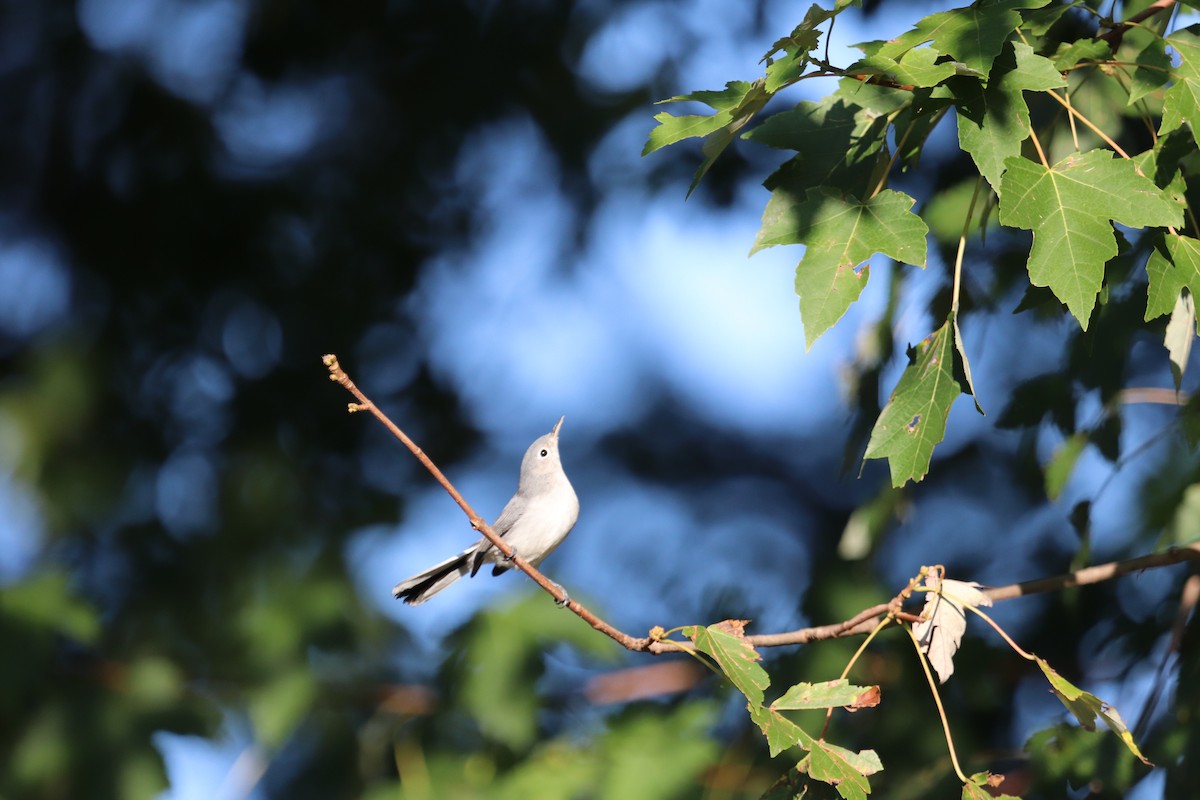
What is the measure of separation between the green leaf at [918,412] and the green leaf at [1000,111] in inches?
14.3

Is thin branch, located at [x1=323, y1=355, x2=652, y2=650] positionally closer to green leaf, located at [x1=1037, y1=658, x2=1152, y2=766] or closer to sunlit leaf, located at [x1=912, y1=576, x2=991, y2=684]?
sunlit leaf, located at [x1=912, y1=576, x2=991, y2=684]

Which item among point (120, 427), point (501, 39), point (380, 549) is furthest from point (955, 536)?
point (120, 427)

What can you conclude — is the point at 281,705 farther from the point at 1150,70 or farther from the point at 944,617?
the point at 1150,70

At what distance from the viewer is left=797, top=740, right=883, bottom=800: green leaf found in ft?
5.79

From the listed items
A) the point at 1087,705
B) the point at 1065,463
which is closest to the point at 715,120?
the point at 1087,705

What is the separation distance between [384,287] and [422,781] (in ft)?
8.58

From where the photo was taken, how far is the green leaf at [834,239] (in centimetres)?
181

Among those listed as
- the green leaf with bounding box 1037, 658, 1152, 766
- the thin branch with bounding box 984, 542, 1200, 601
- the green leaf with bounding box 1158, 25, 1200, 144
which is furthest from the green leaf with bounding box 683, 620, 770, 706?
the green leaf with bounding box 1158, 25, 1200, 144

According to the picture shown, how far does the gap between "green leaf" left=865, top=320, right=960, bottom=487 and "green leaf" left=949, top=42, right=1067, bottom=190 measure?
14.3 inches

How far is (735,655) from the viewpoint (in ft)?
5.98

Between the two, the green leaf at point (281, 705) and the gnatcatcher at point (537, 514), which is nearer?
the gnatcatcher at point (537, 514)

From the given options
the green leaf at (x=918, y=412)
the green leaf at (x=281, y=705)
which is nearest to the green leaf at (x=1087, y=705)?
the green leaf at (x=918, y=412)

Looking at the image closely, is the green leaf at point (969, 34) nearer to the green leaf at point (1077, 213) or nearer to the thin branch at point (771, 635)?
the green leaf at point (1077, 213)

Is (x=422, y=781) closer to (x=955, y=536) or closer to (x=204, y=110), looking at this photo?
(x=955, y=536)
